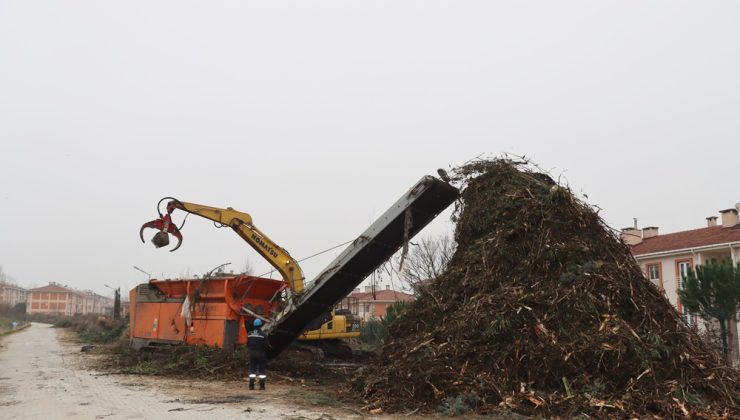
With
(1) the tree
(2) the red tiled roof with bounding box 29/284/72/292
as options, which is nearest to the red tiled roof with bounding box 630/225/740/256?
(1) the tree

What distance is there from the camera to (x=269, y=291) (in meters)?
12.2

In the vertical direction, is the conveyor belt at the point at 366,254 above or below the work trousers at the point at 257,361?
above

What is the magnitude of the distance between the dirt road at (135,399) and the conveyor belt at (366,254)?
4.50 ft

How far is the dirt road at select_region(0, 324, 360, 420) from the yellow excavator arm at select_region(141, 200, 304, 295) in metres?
2.90

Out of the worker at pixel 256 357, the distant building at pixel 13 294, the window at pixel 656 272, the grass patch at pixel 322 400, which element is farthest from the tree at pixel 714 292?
the distant building at pixel 13 294

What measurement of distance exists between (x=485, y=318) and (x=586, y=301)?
127 cm

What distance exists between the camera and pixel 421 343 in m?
7.70

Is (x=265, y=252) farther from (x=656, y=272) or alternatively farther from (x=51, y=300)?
(x=51, y=300)

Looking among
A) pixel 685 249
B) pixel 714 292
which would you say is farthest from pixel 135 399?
pixel 685 249

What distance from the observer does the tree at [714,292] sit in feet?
46.3

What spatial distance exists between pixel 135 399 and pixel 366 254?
417cm

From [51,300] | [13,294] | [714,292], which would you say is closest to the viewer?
[714,292]

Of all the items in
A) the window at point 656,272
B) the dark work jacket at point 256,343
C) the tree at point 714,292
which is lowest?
the dark work jacket at point 256,343

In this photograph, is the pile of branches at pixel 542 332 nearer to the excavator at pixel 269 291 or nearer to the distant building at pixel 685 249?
the excavator at pixel 269 291
